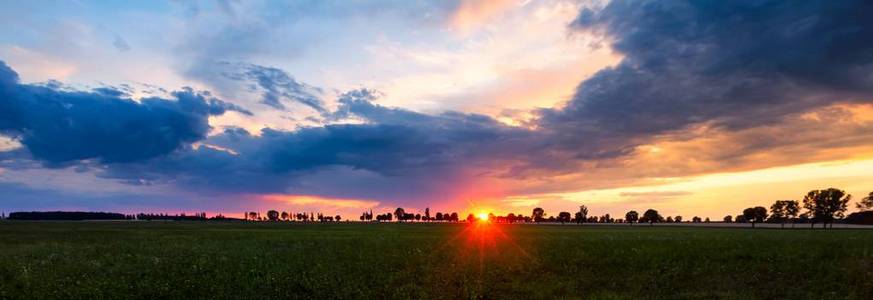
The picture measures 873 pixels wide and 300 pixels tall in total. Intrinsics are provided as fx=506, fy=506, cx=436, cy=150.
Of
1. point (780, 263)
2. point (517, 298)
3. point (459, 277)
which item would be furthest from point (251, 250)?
point (780, 263)

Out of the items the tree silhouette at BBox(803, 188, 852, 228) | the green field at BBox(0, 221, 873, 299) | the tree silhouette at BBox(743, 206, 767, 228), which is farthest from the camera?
the tree silhouette at BBox(743, 206, 767, 228)

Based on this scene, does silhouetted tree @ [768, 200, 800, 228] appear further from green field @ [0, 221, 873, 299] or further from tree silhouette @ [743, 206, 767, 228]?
green field @ [0, 221, 873, 299]

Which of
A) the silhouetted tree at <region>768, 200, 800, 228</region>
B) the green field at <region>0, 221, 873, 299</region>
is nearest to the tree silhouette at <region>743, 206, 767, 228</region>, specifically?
the silhouetted tree at <region>768, 200, 800, 228</region>

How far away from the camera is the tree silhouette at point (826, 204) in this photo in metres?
153

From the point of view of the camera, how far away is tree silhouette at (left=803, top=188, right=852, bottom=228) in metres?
153

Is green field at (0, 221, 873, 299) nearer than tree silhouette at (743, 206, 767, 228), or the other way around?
green field at (0, 221, 873, 299)

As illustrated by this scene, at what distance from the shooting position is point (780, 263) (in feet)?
97.5

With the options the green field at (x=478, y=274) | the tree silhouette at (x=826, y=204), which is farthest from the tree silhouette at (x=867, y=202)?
the green field at (x=478, y=274)

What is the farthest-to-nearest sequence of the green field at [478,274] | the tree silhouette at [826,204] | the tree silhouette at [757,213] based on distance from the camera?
the tree silhouette at [757,213], the tree silhouette at [826,204], the green field at [478,274]

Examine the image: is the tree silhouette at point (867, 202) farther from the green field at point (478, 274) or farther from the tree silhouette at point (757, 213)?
the green field at point (478, 274)

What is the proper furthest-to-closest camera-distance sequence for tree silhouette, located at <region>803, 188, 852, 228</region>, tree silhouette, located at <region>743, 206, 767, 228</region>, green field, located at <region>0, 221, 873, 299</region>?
tree silhouette, located at <region>743, 206, 767, 228</region>, tree silhouette, located at <region>803, 188, 852, 228</region>, green field, located at <region>0, 221, 873, 299</region>

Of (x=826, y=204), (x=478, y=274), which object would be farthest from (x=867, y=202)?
(x=478, y=274)

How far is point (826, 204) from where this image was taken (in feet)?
506

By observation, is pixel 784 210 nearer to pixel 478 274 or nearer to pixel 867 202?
pixel 867 202
